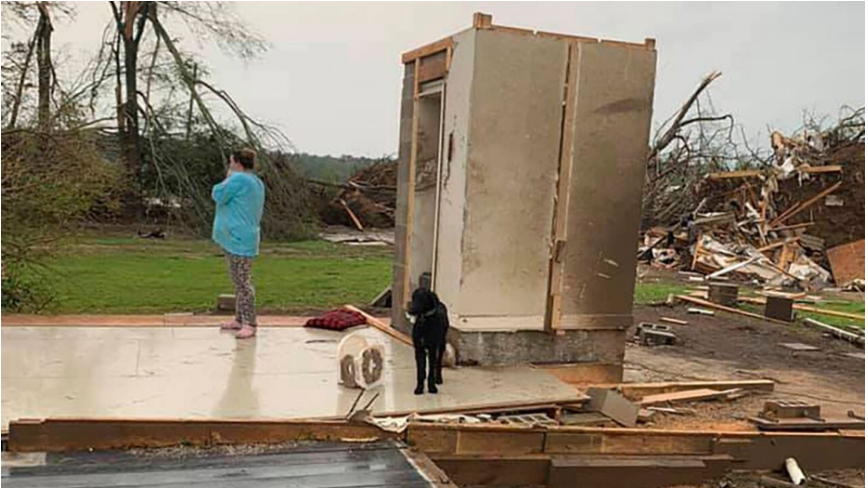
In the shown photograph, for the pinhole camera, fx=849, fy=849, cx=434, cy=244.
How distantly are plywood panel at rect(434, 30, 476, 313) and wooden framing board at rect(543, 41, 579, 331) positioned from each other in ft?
2.33

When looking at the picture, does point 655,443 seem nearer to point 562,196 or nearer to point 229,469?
point 562,196

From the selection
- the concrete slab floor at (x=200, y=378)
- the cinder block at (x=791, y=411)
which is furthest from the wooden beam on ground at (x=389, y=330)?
the cinder block at (x=791, y=411)

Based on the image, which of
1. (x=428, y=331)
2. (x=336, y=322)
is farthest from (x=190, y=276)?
(x=428, y=331)

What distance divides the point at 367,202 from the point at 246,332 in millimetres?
16267

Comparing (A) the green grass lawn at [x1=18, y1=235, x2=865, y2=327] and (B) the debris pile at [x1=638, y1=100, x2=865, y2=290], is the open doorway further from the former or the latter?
(B) the debris pile at [x1=638, y1=100, x2=865, y2=290]

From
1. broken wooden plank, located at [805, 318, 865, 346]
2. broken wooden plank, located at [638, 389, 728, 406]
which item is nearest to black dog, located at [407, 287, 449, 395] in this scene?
broken wooden plank, located at [638, 389, 728, 406]

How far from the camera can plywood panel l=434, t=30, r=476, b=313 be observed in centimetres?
591

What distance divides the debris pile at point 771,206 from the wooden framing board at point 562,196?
492 inches

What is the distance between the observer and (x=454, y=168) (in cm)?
607

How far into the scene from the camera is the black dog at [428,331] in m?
5.11

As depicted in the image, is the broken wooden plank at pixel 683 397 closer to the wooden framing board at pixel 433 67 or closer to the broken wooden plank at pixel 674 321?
the wooden framing board at pixel 433 67

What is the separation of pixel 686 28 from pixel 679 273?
25.1ft

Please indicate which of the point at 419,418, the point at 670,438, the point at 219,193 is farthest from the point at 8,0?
the point at 670,438

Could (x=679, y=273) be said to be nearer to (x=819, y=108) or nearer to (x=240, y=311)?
(x=819, y=108)
